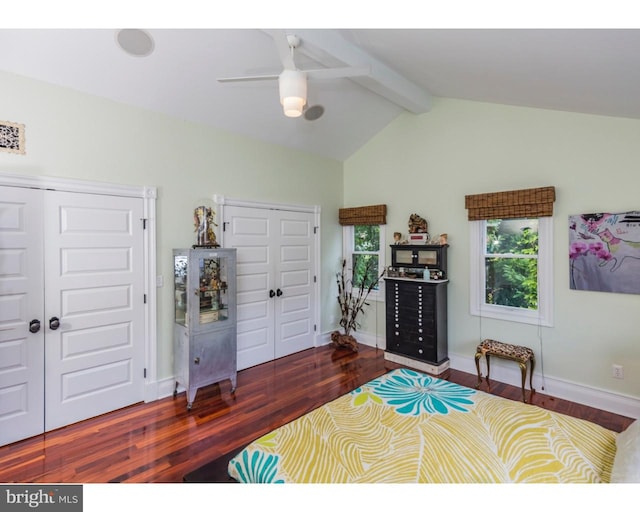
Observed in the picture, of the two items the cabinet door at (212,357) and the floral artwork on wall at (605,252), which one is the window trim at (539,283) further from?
the cabinet door at (212,357)

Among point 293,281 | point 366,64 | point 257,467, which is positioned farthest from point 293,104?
point 293,281

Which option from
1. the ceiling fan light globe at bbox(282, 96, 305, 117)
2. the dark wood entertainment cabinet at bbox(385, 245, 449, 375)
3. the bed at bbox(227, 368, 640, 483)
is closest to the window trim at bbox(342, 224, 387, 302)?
the dark wood entertainment cabinet at bbox(385, 245, 449, 375)

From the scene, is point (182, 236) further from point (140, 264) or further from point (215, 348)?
point (215, 348)

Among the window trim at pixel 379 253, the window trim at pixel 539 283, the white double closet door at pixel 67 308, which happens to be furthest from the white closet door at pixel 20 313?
the window trim at pixel 539 283

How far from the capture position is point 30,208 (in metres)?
2.61

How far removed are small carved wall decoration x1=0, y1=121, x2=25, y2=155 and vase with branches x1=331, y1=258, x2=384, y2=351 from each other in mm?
3818

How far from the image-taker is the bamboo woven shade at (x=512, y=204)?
129 inches

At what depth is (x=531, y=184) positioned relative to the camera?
3455 mm

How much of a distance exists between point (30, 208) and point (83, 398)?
162cm

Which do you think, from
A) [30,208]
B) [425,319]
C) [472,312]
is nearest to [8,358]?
[30,208]

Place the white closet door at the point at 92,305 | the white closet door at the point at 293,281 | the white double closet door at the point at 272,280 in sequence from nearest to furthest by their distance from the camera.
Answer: the white closet door at the point at 92,305, the white double closet door at the point at 272,280, the white closet door at the point at 293,281

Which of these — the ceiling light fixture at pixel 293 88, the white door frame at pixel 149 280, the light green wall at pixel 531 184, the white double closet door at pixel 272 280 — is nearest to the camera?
the ceiling light fixture at pixel 293 88

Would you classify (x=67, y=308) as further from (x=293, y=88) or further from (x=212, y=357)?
(x=293, y=88)

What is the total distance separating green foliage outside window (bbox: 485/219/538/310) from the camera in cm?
353
